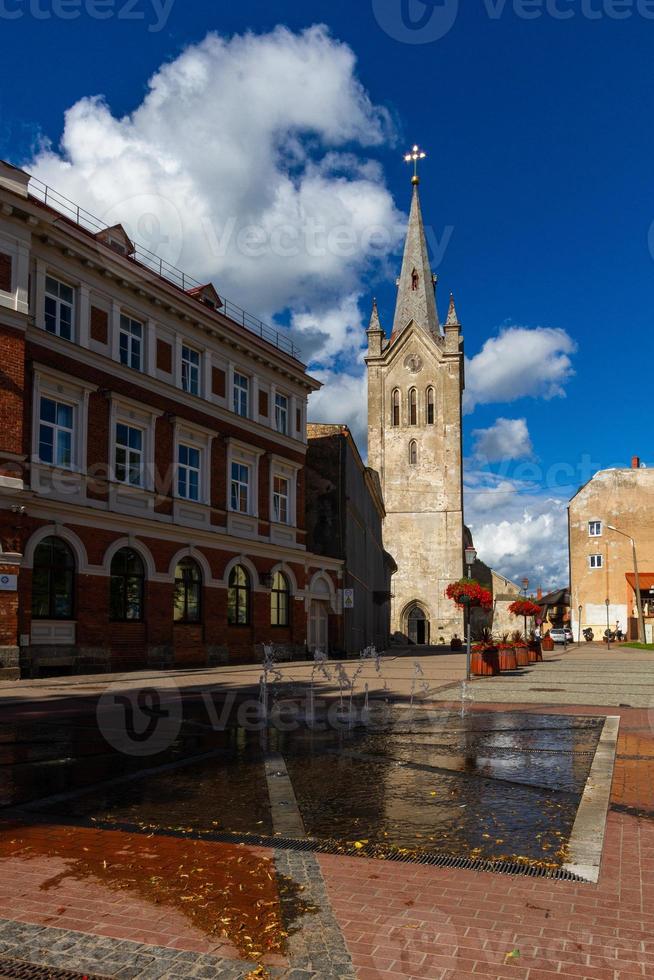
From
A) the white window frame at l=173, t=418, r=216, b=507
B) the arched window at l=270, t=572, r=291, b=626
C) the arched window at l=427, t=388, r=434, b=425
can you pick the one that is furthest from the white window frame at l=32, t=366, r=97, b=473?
the arched window at l=427, t=388, r=434, b=425

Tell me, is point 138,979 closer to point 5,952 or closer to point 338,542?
point 5,952

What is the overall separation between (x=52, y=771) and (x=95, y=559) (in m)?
15.9

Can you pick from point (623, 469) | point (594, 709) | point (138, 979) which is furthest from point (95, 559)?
point (623, 469)

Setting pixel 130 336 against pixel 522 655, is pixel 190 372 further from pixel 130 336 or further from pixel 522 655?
→ pixel 522 655

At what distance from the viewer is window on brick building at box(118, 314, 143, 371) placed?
1013 inches

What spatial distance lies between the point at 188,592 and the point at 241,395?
8371mm

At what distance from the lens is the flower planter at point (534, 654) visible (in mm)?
33000

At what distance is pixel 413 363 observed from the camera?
3095 inches

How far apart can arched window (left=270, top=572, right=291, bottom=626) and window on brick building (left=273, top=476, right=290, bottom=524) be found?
2359mm

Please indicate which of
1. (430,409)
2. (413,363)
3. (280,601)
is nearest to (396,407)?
(430,409)

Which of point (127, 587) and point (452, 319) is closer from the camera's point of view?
point (127, 587)

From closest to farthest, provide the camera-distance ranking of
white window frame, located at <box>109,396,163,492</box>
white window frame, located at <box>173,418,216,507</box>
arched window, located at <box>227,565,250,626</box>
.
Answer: white window frame, located at <box>109,396,163,492</box>, white window frame, located at <box>173,418,216,507</box>, arched window, located at <box>227,565,250,626</box>

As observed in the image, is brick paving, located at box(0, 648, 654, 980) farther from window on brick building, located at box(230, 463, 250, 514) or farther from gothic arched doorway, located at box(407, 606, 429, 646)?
gothic arched doorway, located at box(407, 606, 429, 646)

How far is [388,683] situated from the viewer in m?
20.3
